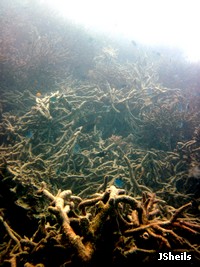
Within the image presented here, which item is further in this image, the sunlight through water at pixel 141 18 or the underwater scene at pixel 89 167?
the sunlight through water at pixel 141 18

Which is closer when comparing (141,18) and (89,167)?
(89,167)

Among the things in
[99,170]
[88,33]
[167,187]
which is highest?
[88,33]

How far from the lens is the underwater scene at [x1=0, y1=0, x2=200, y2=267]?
198cm

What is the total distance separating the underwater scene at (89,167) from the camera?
6.50 feet

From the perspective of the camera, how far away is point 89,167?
4531 mm

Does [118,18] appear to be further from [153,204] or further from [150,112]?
[153,204]

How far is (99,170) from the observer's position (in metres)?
4.29

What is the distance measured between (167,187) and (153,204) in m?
2.00

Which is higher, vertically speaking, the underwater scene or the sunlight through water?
the sunlight through water

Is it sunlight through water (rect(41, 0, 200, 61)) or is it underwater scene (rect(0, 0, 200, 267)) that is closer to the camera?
underwater scene (rect(0, 0, 200, 267))

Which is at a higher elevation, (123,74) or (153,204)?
(123,74)

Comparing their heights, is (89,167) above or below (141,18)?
below

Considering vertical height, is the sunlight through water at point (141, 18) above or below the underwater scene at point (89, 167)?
above

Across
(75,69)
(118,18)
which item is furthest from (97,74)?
(118,18)
